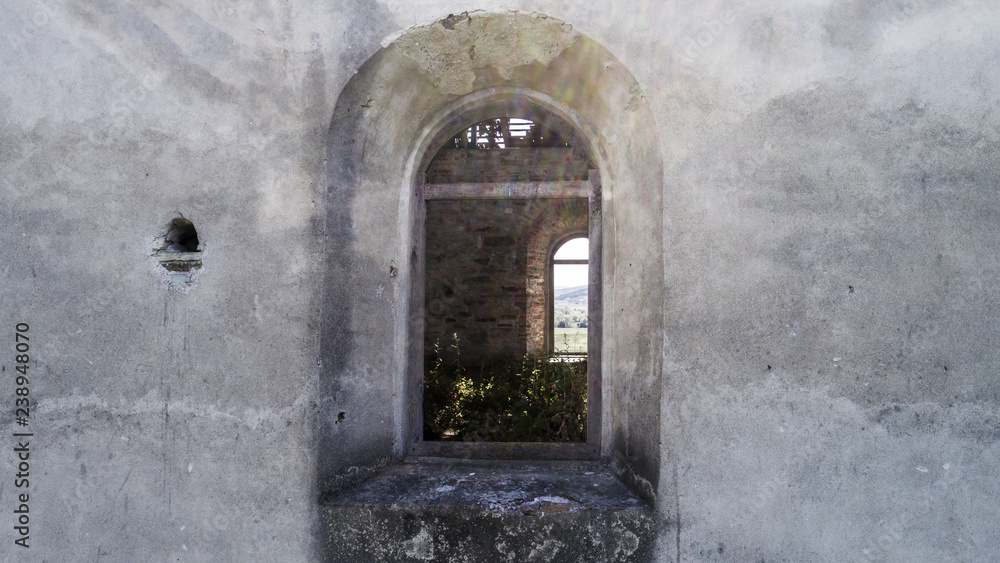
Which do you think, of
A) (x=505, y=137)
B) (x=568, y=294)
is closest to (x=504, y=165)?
(x=505, y=137)

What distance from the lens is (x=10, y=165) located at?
2215 millimetres

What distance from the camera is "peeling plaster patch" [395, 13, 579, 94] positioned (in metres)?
2.19

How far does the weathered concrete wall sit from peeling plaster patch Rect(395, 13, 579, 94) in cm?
1

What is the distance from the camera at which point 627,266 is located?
2.38 m

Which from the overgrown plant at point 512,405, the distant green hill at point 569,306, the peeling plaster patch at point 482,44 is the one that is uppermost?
the peeling plaster patch at point 482,44

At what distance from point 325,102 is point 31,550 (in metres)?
2.12

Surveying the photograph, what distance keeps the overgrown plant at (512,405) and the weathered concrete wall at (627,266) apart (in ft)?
8.23

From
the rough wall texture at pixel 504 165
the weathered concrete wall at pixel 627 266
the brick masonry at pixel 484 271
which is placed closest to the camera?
the weathered concrete wall at pixel 627 266

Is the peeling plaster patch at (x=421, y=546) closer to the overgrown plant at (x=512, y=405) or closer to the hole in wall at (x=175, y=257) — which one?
the hole in wall at (x=175, y=257)

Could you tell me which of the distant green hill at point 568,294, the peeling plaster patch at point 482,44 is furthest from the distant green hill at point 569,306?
the peeling plaster patch at point 482,44

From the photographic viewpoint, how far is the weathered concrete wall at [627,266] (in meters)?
1.99

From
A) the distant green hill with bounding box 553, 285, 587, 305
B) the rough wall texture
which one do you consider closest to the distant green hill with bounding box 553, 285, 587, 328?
the distant green hill with bounding box 553, 285, 587, 305

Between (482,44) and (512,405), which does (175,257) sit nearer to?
(482,44)

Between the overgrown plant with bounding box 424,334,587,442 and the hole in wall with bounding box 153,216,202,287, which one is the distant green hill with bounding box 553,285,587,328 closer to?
the overgrown plant with bounding box 424,334,587,442
